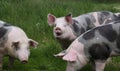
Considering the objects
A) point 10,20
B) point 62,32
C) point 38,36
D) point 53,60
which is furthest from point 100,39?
point 10,20

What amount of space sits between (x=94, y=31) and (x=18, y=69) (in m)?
1.41

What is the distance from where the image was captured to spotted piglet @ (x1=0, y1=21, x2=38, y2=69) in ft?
18.4

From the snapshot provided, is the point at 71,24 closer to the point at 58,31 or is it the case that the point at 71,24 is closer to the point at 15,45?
the point at 58,31

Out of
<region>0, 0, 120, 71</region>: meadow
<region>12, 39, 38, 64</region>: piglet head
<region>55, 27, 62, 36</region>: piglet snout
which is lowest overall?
<region>0, 0, 120, 71</region>: meadow

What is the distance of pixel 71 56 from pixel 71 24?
1251 mm

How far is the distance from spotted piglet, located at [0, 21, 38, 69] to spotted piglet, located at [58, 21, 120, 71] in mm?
544

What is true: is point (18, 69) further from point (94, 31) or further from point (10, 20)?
point (10, 20)

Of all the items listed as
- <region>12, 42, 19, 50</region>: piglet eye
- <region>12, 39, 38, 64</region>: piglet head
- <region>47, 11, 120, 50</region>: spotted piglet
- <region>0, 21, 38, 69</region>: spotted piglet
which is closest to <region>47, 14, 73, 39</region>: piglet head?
<region>47, 11, 120, 50</region>: spotted piglet

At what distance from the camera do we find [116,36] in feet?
18.2

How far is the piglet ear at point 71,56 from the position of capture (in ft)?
17.3

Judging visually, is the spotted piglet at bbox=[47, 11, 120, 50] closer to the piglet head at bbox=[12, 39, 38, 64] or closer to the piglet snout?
the piglet snout

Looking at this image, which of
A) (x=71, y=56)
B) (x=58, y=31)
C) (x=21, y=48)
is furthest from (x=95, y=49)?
(x=21, y=48)

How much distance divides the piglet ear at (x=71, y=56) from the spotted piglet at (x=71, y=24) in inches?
30.9

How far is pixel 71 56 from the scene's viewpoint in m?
5.32
